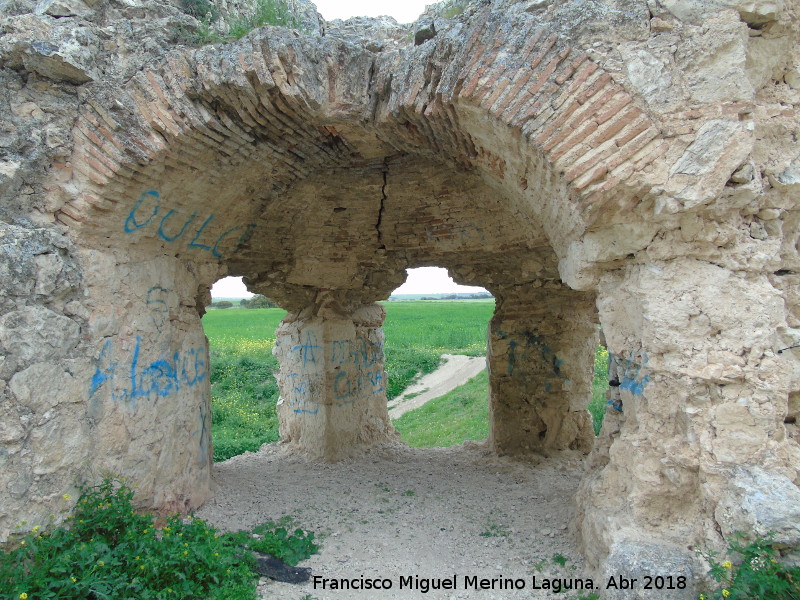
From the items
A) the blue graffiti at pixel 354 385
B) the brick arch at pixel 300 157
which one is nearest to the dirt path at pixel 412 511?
the blue graffiti at pixel 354 385

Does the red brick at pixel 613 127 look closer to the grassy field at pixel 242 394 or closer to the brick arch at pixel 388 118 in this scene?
the brick arch at pixel 388 118

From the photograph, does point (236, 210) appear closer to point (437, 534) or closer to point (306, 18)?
point (306, 18)

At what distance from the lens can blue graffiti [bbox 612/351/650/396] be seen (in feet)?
9.73

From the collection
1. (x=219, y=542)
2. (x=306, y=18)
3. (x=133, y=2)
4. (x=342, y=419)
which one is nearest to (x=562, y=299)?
(x=342, y=419)

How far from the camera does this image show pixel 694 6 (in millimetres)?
2789

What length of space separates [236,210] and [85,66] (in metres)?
1.47

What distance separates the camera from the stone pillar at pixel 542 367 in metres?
6.33

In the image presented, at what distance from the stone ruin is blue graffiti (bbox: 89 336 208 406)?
0.02 metres

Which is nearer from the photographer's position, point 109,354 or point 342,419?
point 109,354

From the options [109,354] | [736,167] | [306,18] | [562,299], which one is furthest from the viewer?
[562,299]

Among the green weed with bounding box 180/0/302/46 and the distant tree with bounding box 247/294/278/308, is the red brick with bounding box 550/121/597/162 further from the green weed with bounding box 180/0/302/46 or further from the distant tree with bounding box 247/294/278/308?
the distant tree with bounding box 247/294/278/308

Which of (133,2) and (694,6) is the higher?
(133,2)

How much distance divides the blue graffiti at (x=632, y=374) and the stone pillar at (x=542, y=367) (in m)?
3.00

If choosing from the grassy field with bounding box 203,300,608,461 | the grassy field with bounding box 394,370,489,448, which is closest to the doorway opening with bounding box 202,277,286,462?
A: the grassy field with bounding box 203,300,608,461
